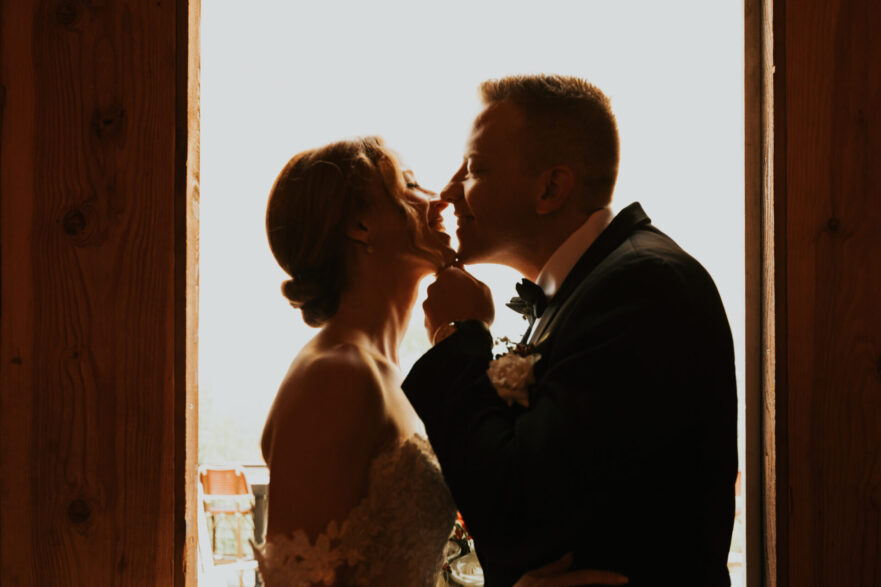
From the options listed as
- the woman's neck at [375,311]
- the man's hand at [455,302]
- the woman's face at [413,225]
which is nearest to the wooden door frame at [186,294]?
the woman's neck at [375,311]

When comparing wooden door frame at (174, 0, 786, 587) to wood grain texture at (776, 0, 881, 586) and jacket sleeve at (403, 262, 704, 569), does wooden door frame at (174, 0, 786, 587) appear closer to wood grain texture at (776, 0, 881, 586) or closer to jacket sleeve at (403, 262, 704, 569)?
wood grain texture at (776, 0, 881, 586)

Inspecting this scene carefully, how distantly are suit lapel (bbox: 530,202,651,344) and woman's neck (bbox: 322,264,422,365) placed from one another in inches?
17.9

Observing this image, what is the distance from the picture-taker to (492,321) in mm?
1736

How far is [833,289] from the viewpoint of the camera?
1765 mm

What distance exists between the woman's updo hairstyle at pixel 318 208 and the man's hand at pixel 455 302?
0.33 metres

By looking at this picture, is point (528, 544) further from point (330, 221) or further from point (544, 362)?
point (330, 221)

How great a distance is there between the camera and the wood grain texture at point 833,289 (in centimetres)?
174

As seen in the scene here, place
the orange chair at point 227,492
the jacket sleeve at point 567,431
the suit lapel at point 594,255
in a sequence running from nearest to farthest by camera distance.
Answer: the jacket sleeve at point 567,431
the suit lapel at point 594,255
the orange chair at point 227,492

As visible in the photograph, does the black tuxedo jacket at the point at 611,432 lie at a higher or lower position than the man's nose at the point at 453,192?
lower

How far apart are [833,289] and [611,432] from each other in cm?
75

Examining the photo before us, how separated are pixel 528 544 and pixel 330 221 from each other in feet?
2.93
